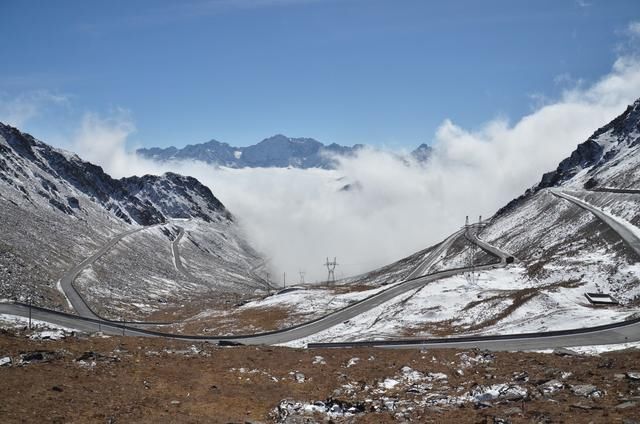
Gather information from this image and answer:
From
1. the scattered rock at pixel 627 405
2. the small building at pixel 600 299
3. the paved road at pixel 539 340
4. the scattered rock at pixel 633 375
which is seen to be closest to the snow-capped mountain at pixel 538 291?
the small building at pixel 600 299

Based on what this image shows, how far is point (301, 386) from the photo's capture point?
31.0 m

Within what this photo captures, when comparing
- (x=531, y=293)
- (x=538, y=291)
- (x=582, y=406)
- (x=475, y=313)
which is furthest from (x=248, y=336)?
(x=582, y=406)

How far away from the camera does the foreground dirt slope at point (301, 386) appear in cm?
2366

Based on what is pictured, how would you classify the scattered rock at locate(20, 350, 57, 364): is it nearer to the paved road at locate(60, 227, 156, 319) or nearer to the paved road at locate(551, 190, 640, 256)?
the paved road at locate(60, 227, 156, 319)

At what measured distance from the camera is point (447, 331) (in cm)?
6206

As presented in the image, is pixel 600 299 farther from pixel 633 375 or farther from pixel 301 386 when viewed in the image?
pixel 301 386

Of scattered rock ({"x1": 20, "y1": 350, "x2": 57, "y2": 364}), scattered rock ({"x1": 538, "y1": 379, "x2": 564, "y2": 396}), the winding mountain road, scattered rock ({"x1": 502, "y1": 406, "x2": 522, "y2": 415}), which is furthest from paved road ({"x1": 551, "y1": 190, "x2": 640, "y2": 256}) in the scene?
scattered rock ({"x1": 20, "y1": 350, "x2": 57, "y2": 364})

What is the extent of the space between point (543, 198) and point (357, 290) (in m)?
104

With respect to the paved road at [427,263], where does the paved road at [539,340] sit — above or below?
below

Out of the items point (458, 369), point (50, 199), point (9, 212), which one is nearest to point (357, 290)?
point (458, 369)

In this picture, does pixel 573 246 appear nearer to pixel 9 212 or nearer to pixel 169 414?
pixel 169 414

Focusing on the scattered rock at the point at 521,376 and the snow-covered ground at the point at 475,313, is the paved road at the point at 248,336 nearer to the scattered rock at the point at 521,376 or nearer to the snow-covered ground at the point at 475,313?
the snow-covered ground at the point at 475,313

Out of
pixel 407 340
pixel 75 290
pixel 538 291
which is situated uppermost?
pixel 75 290

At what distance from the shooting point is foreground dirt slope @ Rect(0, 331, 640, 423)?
23.7 metres
